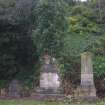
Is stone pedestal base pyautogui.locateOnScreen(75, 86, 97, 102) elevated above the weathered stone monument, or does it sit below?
below

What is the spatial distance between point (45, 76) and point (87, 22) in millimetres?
7145

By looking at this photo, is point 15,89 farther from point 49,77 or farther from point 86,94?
point 86,94

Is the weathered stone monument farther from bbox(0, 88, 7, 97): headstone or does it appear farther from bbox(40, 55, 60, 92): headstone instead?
bbox(0, 88, 7, 97): headstone

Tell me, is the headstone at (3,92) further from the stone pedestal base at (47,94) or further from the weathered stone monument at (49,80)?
the weathered stone monument at (49,80)

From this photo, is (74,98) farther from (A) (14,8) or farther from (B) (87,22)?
(B) (87,22)

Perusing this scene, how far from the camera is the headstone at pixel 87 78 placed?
1394cm

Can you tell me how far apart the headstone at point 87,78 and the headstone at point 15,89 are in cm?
254

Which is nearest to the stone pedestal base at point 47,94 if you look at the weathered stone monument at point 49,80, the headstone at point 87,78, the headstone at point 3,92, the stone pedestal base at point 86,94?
the weathered stone monument at point 49,80

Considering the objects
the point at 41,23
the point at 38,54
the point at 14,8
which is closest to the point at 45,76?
the point at 38,54

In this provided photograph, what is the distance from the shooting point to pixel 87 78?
46.7 feet

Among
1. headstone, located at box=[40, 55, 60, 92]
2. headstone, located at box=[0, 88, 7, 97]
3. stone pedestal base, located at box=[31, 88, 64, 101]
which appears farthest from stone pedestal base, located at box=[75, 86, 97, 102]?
headstone, located at box=[0, 88, 7, 97]

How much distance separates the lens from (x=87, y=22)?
20.9 meters

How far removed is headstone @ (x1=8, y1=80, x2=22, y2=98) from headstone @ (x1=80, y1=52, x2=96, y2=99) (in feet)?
8.34

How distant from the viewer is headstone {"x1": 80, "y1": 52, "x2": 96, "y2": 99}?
1394 centimetres
